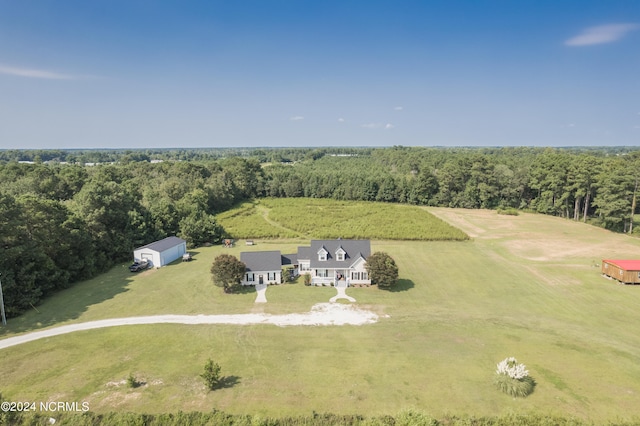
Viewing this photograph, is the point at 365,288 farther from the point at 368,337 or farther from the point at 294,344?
the point at 294,344

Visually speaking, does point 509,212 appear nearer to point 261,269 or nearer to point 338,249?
point 338,249

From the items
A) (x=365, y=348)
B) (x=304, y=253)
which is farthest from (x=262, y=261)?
(x=365, y=348)

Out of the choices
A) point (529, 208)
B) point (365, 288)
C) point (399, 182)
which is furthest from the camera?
point (399, 182)

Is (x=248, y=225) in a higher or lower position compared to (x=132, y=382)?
higher

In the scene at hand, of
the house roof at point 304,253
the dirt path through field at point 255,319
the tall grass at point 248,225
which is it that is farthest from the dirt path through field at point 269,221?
the dirt path through field at point 255,319

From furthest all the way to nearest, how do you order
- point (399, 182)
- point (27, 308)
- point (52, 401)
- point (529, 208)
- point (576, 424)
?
point (399, 182), point (529, 208), point (27, 308), point (52, 401), point (576, 424)

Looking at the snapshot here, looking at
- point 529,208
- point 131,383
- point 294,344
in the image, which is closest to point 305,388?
point 294,344

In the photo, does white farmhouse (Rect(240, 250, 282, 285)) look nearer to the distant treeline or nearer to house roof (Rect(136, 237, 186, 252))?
house roof (Rect(136, 237, 186, 252))
